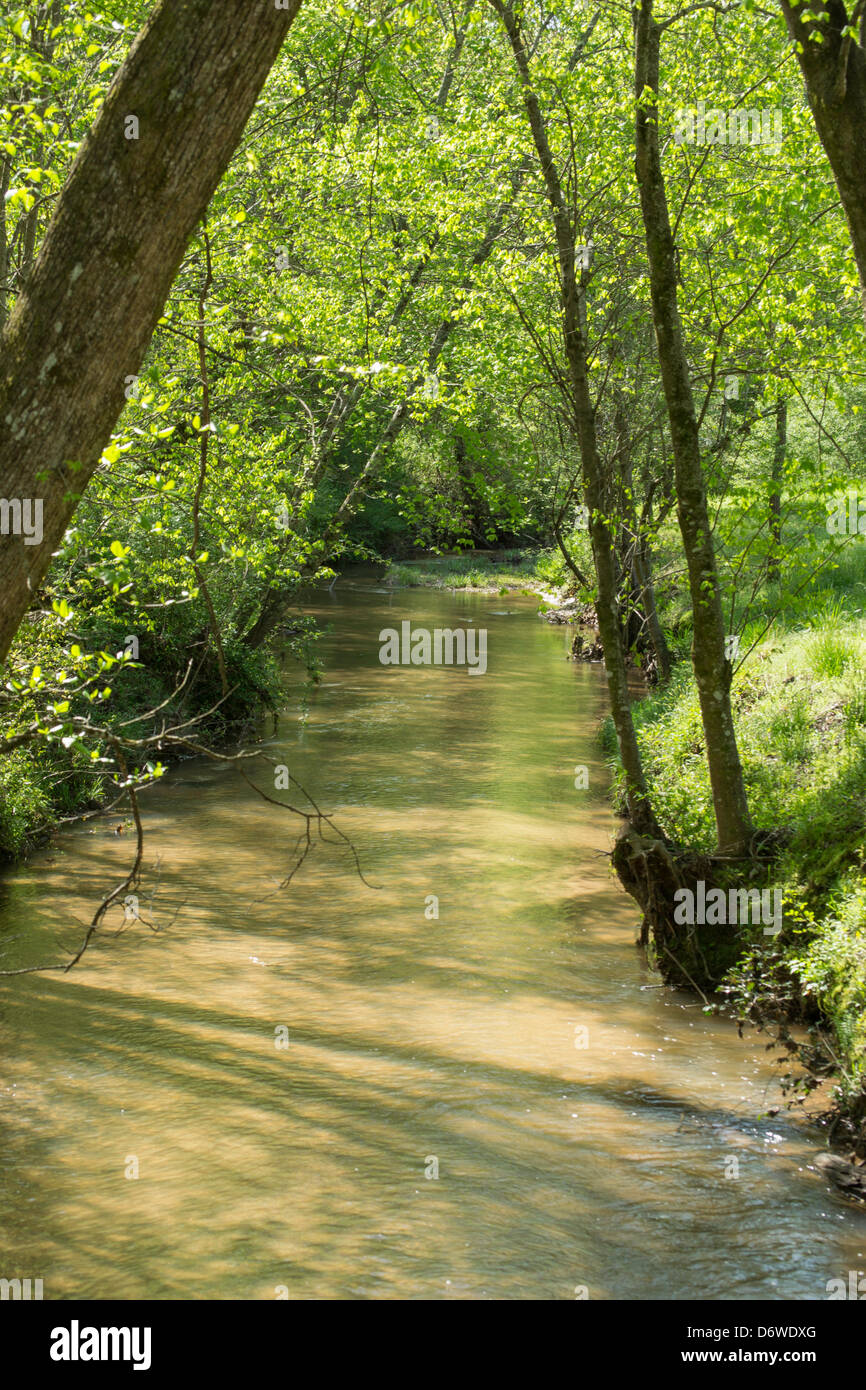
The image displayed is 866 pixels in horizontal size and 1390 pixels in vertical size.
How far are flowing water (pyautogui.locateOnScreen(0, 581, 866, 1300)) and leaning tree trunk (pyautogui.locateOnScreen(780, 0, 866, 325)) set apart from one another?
202 inches

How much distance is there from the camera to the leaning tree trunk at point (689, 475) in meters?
8.09

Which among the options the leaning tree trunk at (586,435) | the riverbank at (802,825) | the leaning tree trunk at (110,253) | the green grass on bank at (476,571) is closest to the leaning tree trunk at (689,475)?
the riverbank at (802,825)

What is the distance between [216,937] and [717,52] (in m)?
12.0

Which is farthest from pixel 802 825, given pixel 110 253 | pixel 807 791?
pixel 110 253

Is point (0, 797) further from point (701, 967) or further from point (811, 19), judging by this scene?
point (811, 19)

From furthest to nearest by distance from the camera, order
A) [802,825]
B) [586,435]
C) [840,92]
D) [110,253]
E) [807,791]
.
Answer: [586,435]
[807,791]
[802,825]
[840,92]
[110,253]

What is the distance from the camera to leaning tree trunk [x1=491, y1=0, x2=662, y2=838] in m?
9.34

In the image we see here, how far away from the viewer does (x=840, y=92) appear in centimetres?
579

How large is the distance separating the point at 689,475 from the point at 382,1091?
488cm

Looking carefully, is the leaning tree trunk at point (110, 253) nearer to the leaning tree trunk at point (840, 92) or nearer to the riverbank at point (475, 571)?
the leaning tree trunk at point (840, 92)

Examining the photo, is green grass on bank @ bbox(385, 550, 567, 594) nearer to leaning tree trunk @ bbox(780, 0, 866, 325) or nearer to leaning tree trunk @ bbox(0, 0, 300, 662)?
leaning tree trunk @ bbox(780, 0, 866, 325)

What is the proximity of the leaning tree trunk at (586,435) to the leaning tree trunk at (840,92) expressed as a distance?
345 cm

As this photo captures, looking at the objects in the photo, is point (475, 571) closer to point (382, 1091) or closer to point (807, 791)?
point (807, 791)

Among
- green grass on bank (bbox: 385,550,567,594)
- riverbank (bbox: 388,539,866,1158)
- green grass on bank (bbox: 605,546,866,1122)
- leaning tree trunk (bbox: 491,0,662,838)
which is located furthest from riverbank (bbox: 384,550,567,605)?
leaning tree trunk (bbox: 491,0,662,838)
